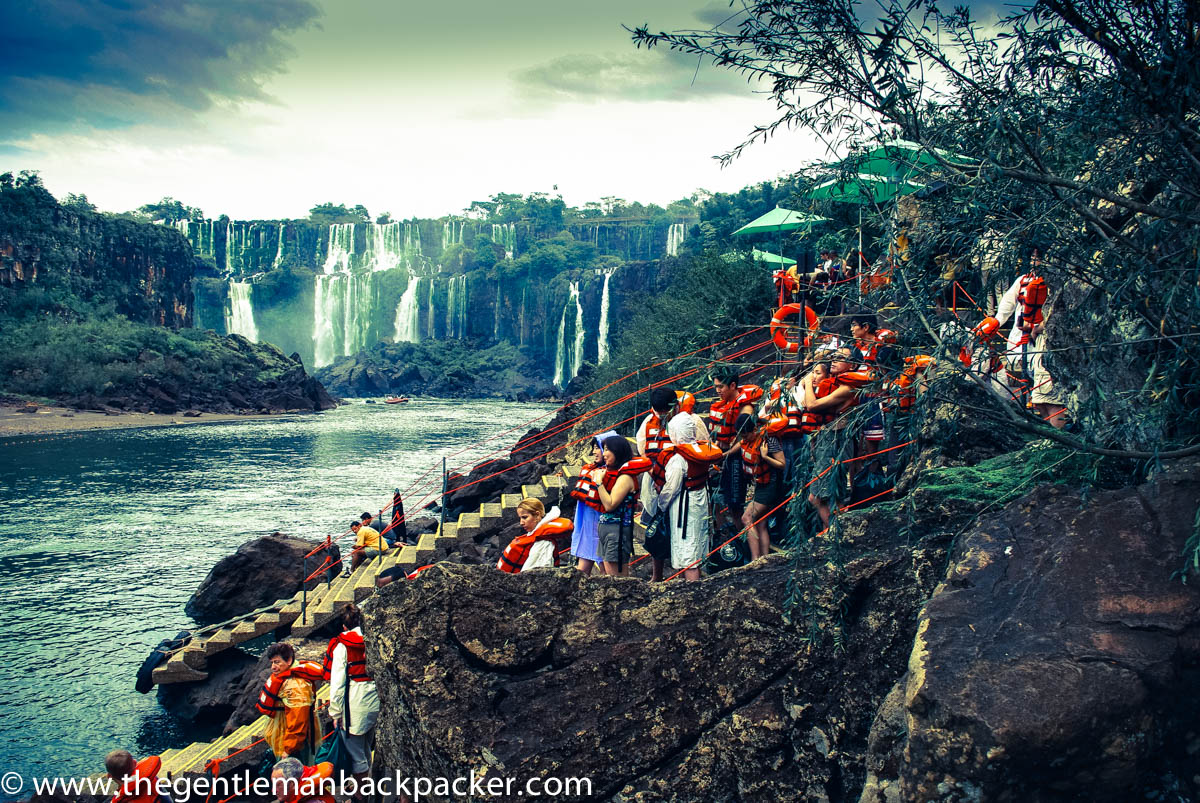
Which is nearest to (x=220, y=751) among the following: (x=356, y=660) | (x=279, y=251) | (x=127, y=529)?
(x=356, y=660)

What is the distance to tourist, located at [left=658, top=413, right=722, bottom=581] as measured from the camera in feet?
19.1

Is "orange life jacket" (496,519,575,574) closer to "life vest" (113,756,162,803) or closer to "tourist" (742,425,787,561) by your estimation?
"tourist" (742,425,787,561)

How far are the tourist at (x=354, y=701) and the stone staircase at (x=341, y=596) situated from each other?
17.0ft

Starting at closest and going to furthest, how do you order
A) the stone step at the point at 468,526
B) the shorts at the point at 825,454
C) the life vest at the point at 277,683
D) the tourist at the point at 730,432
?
the shorts at the point at 825,454 < the tourist at the point at 730,432 < the life vest at the point at 277,683 < the stone step at the point at 468,526

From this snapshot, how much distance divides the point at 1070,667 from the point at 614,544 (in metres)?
3.24

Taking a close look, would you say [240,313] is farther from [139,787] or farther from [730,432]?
[730,432]

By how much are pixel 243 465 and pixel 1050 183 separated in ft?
111

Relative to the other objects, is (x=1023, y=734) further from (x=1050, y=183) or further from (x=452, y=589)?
(x=452, y=589)

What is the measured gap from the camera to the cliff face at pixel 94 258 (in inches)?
2411

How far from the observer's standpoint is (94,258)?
221 ft

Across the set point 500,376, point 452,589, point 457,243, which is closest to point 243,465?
point 452,589

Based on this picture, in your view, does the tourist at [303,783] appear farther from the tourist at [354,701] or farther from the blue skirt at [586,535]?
the blue skirt at [586,535]

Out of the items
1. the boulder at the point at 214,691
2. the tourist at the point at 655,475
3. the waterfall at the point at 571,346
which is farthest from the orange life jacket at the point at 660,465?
the waterfall at the point at 571,346

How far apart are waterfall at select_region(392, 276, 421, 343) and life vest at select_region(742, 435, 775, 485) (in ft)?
280
